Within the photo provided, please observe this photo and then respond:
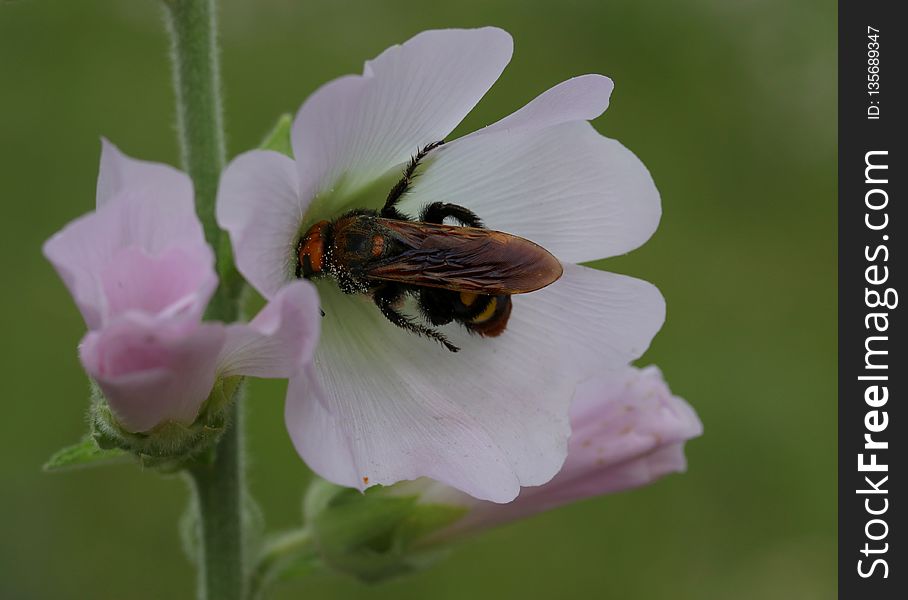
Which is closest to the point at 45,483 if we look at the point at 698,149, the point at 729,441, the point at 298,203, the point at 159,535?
the point at 159,535

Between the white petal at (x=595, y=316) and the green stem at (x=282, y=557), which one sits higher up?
the white petal at (x=595, y=316)

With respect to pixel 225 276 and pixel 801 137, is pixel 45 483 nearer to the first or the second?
pixel 225 276

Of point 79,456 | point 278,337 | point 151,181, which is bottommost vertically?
point 79,456

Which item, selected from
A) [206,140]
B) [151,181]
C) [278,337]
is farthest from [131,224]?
[206,140]

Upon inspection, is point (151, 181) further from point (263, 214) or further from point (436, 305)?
point (436, 305)

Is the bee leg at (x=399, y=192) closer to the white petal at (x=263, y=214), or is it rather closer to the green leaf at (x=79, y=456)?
the white petal at (x=263, y=214)

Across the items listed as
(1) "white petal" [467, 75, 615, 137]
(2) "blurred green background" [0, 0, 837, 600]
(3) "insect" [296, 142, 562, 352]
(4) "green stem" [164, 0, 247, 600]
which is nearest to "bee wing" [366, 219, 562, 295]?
(3) "insect" [296, 142, 562, 352]

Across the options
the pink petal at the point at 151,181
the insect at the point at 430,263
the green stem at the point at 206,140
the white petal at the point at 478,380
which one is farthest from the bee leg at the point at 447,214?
the pink petal at the point at 151,181
